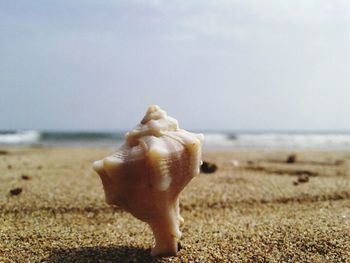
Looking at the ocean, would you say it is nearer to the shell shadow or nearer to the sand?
the sand

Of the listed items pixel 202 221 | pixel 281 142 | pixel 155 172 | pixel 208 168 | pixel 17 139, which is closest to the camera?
A: pixel 155 172

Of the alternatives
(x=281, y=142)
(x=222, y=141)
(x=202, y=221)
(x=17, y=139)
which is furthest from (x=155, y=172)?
(x=17, y=139)

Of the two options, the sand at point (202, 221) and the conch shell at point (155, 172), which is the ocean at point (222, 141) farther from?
the conch shell at point (155, 172)

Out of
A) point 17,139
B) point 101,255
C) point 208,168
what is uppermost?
point 101,255

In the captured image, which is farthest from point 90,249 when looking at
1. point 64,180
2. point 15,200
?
point 64,180

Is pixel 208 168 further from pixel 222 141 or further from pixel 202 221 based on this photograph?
pixel 222 141

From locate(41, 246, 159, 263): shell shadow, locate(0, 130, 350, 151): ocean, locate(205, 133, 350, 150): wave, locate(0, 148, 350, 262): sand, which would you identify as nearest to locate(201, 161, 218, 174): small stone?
locate(0, 148, 350, 262): sand
